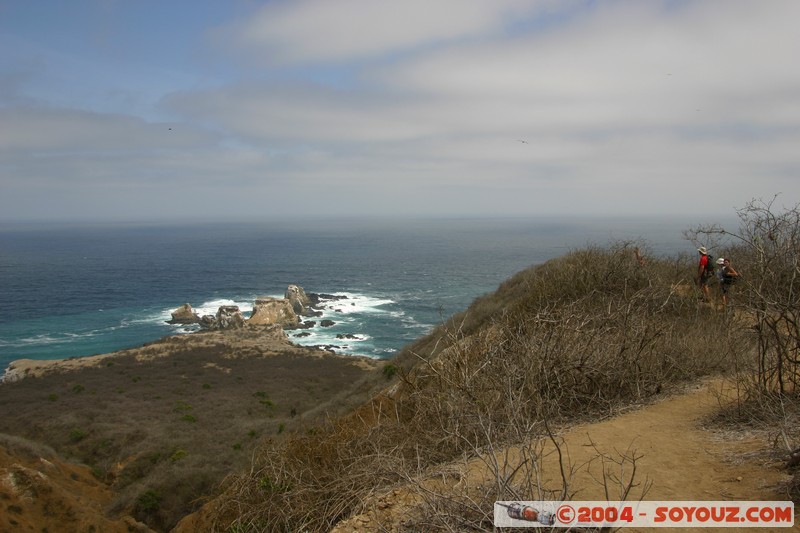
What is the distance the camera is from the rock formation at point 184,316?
56.3 meters

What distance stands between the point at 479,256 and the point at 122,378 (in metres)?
86.1

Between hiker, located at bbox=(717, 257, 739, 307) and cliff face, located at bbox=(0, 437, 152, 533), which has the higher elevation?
hiker, located at bbox=(717, 257, 739, 307)

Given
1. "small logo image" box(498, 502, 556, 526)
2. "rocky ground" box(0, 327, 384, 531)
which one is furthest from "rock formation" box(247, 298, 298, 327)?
"small logo image" box(498, 502, 556, 526)

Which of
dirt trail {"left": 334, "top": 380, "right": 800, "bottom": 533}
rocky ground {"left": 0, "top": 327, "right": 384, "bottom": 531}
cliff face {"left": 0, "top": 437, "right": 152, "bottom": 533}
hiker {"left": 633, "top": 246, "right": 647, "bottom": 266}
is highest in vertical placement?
hiker {"left": 633, "top": 246, "right": 647, "bottom": 266}

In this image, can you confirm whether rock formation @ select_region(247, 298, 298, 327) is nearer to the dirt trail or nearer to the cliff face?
the cliff face

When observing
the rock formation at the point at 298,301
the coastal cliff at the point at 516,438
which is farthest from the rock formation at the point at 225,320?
the coastal cliff at the point at 516,438

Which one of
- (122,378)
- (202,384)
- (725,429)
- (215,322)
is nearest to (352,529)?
(725,429)

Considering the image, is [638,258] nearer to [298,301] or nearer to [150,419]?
[150,419]

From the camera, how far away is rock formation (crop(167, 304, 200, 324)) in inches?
2218

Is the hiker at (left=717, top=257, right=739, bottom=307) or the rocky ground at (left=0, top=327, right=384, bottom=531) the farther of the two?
the rocky ground at (left=0, top=327, right=384, bottom=531)

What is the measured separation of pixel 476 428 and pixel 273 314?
171 ft

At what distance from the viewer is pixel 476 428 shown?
630cm

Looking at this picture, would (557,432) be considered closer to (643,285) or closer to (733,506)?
(733,506)

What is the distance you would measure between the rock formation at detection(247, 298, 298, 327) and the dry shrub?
4822 cm
